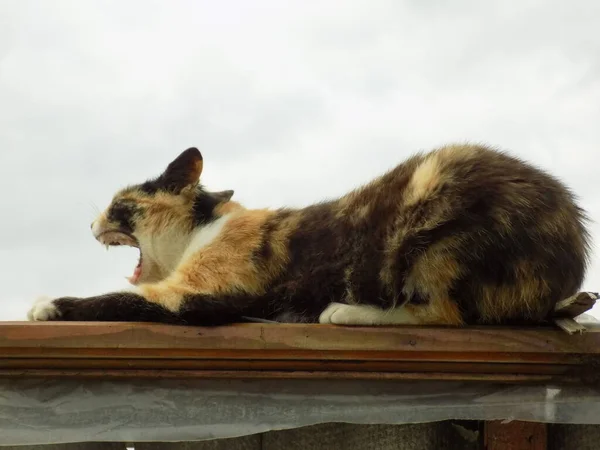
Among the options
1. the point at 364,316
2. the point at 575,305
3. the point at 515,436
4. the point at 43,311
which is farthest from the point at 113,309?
the point at 575,305

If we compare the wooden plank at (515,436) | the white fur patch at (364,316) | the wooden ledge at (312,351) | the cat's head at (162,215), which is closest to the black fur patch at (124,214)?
the cat's head at (162,215)

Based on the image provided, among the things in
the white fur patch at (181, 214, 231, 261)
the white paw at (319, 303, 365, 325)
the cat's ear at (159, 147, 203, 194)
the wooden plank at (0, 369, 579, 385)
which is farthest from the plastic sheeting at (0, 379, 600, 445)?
the cat's ear at (159, 147, 203, 194)

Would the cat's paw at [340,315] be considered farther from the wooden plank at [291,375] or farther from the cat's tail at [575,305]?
the cat's tail at [575,305]

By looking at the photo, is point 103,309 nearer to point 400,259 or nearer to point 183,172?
point 183,172

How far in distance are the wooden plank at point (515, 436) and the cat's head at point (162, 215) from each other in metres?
1.17

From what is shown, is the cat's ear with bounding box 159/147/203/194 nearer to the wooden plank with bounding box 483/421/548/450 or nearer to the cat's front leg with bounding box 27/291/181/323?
the cat's front leg with bounding box 27/291/181/323

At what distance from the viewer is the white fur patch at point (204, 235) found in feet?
7.23

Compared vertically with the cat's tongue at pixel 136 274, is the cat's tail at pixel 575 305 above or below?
below

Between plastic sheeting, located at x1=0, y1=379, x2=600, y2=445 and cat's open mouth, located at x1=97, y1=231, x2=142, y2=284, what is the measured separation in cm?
73

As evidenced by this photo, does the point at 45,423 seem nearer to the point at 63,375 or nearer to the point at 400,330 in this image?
the point at 63,375

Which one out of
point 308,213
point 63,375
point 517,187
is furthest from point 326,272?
point 63,375

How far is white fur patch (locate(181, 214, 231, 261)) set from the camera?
2.20 m

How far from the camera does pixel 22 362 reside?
5.57 ft

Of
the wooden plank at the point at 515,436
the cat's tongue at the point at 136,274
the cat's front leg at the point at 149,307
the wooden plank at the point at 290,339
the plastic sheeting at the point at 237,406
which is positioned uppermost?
the cat's tongue at the point at 136,274
